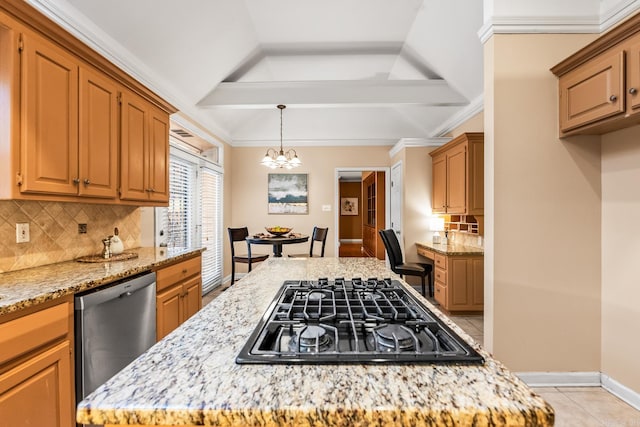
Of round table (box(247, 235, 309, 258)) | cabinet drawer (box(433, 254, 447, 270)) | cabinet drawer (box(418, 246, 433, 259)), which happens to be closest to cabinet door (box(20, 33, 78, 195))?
round table (box(247, 235, 309, 258))

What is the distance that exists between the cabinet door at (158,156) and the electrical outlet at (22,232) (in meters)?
0.87

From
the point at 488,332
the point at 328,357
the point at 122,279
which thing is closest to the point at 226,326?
the point at 328,357

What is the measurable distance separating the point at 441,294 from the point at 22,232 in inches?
157

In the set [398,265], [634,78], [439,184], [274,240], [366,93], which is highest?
[366,93]

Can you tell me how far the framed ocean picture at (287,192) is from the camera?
235 inches

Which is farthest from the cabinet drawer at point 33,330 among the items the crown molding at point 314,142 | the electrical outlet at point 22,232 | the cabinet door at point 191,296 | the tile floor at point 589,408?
the crown molding at point 314,142

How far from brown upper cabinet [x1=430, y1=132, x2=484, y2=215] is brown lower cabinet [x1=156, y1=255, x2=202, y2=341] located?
312 centimetres

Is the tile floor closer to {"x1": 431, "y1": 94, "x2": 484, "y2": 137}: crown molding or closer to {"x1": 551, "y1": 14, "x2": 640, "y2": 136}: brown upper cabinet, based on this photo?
{"x1": 551, "y1": 14, "x2": 640, "y2": 136}: brown upper cabinet

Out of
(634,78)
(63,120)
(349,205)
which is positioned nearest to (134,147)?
(63,120)

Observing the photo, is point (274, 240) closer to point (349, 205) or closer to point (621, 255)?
point (621, 255)

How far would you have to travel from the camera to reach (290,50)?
3898mm

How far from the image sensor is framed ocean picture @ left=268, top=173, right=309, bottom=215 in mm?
5961

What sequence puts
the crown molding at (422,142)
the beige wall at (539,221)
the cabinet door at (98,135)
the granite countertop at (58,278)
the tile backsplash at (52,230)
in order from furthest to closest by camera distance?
the crown molding at (422,142) < the beige wall at (539,221) < the cabinet door at (98,135) < the tile backsplash at (52,230) < the granite countertop at (58,278)

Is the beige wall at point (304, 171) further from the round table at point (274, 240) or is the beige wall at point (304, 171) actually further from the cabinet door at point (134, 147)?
the cabinet door at point (134, 147)
